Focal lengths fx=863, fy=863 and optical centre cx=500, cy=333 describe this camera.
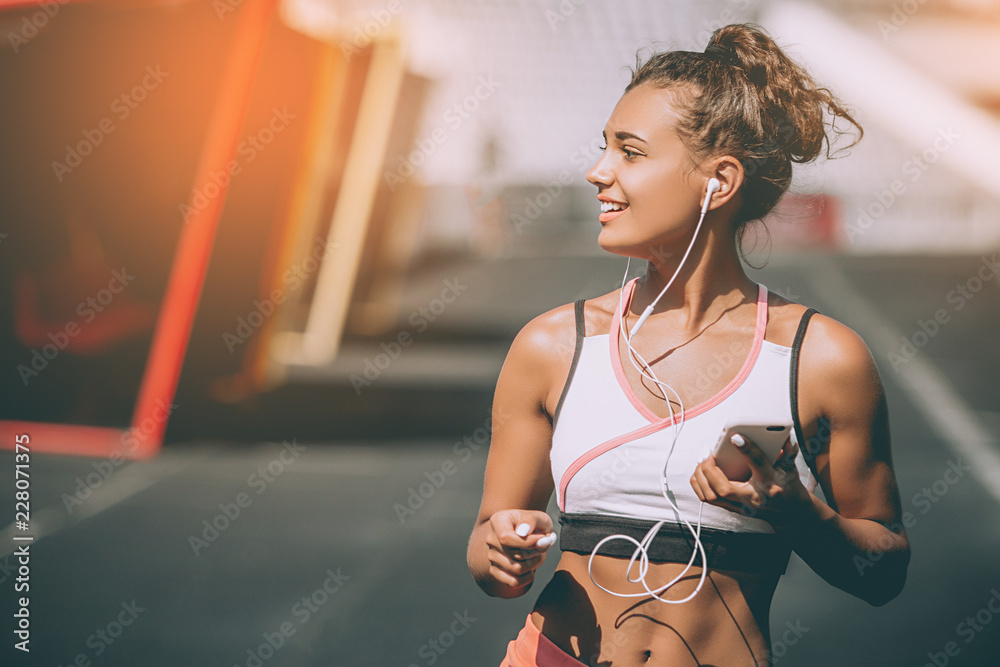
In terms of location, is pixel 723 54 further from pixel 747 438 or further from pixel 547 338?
pixel 747 438

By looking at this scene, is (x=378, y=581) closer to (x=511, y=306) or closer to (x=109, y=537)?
(x=109, y=537)

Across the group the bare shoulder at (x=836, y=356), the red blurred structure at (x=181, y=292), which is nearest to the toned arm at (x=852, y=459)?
the bare shoulder at (x=836, y=356)

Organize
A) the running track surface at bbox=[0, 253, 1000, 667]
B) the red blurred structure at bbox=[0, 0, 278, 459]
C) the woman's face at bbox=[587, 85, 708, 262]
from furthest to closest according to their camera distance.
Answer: the red blurred structure at bbox=[0, 0, 278, 459], the running track surface at bbox=[0, 253, 1000, 667], the woman's face at bbox=[587, 85, 708, 262]


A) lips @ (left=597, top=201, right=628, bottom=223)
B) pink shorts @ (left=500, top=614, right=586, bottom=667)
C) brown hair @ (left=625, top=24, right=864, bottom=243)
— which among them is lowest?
pink shorts @ (left=500, top=614, right=586, bottom=667)

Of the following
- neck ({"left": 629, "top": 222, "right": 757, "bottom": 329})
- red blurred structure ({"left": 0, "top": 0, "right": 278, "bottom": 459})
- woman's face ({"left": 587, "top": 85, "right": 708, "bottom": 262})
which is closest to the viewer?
woman's face ({"left": 587, "top": 85, "right": 708, "bottom": 262})

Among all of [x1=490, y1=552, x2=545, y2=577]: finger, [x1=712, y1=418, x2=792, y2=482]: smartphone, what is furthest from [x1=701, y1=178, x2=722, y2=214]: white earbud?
[x1=490, y1=552, x2=545, y2=577]: finger

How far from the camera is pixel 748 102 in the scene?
1.45 m

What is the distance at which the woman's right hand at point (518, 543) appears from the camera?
1.31 m

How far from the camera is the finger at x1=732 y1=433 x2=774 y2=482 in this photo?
1.17 metres

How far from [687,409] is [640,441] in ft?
0.31

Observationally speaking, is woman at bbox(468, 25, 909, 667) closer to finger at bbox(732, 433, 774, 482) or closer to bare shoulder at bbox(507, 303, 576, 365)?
bare shoulder at bbox(507, 303, 576, 365)

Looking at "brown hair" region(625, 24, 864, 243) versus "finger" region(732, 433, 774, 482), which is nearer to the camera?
"finger" region(732, 433, 774, 482)

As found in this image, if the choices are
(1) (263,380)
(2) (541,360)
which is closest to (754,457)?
(2) (541,360)

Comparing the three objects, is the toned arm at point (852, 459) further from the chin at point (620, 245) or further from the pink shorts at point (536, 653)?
the pink shorts at point (536, 653)
